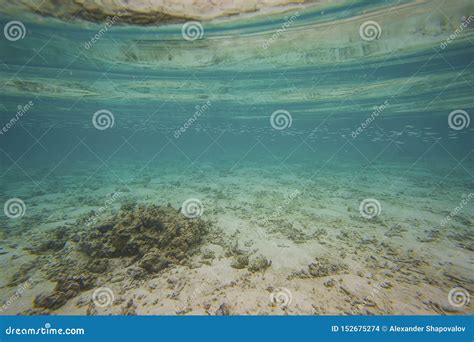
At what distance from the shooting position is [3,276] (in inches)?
259

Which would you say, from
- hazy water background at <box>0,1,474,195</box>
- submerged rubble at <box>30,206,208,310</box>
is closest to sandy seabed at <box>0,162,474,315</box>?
submerged rubble at <box>30,206,208,310</box>

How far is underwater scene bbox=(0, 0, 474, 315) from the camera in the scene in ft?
18.6

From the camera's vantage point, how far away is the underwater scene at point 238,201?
5.67 m

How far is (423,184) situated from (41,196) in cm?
2797

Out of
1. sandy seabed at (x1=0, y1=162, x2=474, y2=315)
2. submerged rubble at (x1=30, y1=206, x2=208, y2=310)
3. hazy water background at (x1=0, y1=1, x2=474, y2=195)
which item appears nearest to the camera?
sandy seabed at (x1=0, y1=162, x2=474, y2=315)

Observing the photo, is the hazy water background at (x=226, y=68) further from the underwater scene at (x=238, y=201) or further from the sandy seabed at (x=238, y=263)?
the sandy seabed at (x=238, y=263)

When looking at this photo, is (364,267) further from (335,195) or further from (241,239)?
(335,195)

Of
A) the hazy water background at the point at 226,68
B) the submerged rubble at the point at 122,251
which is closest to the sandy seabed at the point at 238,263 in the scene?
the submerged rubble at the point at 122,251

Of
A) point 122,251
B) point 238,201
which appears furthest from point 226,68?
point 122,251

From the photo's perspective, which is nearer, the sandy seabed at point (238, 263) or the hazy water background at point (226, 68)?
the sandy seabed at point (238, 263)

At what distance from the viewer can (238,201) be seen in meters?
13.2

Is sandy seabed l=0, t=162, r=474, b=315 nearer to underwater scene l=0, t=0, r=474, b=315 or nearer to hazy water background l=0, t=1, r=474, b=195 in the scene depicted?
underwater scene l=0, t=0, r=474, b=315

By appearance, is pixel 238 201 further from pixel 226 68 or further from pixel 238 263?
pixel 226 68
